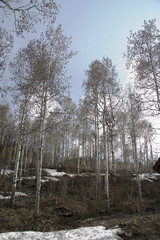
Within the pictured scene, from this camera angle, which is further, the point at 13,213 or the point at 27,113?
the point at 27,113

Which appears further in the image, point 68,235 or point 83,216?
point 83,216

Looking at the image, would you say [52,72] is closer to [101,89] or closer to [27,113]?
[27,113]

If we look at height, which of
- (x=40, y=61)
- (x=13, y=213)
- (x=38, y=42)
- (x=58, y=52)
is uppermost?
(x=38, y=42)

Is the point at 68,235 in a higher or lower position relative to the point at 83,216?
higher

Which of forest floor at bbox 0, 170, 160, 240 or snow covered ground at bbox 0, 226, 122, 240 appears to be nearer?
snow covered ground at bbox 0, 226, 122, 240

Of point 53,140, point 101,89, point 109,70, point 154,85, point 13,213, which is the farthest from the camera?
point 53,140

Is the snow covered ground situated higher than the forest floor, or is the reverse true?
the snow covered ground

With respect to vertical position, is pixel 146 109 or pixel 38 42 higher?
pixel 38 42

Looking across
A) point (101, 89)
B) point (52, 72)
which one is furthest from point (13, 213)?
point (101, 89)

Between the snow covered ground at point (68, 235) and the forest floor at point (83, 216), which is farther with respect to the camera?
the forest floor at point (83, 216)

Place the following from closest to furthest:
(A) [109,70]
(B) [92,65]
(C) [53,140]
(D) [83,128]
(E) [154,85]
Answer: (E) [154,85] < (A) [109,70] < (B) [92,65] < (D) [83,128] < (C) [53,140]

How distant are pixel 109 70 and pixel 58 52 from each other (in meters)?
4.56

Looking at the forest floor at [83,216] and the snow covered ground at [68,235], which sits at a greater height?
the snow covered ground at [68,235]

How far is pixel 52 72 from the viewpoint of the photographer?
743 centimetres
